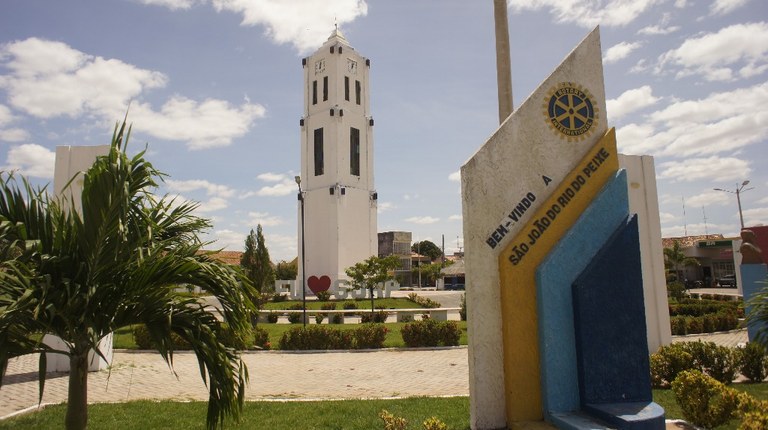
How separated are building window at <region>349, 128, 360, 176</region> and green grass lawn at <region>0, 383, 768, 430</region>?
39.6 meters

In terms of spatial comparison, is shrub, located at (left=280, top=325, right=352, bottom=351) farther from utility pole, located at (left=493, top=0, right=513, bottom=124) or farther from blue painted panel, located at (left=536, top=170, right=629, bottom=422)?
blue painted panel, located at (left=536, top=170, right=629, bottom=422)

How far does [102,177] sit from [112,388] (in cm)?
739

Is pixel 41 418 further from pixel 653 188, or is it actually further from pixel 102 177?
pixel 653 188

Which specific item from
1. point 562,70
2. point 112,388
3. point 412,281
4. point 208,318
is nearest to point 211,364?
point 208,318

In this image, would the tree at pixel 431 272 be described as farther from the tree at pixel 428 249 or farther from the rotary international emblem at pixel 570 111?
the rotary international emblem at pixel 570 111

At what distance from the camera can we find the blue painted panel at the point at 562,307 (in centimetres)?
569

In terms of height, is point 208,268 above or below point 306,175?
below

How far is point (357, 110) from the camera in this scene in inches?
1889

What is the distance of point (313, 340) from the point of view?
1426 centimetres

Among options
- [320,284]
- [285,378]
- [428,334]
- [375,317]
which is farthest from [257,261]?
[320,284]

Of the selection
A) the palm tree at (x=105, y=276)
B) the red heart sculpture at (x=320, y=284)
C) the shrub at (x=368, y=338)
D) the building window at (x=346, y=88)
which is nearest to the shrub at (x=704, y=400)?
the palm tree at (x=105, y=276)

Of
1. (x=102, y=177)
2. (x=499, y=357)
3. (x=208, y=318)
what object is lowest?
(x=499, y=357)

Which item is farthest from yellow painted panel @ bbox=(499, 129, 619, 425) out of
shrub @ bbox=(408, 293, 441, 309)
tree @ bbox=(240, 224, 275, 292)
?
shrub @ bbox=(408, 293, 441, 309)

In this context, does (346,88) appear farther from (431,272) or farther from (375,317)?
(431,272)
